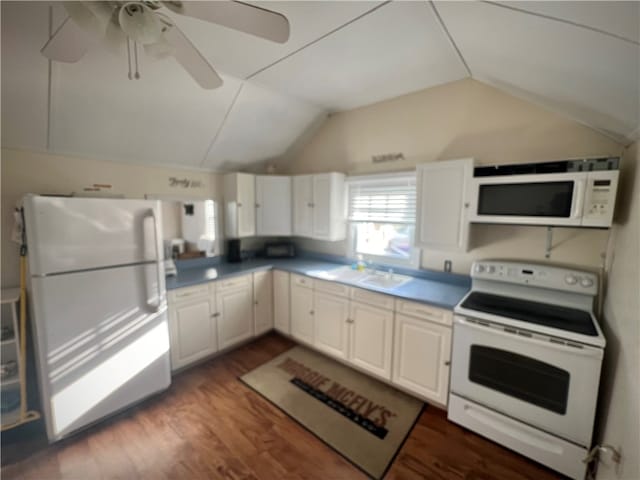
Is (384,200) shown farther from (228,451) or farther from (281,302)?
(228,451)

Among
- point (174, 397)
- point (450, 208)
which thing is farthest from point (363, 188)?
point (174, 397)

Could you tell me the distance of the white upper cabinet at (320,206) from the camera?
3021 mm

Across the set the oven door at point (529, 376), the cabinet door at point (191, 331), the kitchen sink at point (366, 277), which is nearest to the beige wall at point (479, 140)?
the kitchen sink at point (366, 277)

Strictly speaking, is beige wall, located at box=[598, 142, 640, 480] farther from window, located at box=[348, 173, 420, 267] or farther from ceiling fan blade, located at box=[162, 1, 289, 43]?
ceiling fan blade, located at box=[162, 1, 289, 43]

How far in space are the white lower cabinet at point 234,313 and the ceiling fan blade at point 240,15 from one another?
222 cm

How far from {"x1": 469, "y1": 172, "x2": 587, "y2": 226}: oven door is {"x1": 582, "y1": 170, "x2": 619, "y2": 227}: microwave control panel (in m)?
0.03

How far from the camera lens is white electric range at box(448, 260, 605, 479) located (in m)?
1.54

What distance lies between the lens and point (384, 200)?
286cm

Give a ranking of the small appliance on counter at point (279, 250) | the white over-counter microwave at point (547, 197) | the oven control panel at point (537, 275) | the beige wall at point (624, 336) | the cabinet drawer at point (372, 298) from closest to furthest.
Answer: the beige wall at point (624, 336) < the white over-counter microwave at point (547, 197) < the oven control panel at point (537, 275) < the cabinet drawer at point (372, 298) < the small appliance on counter at point (279, 250)

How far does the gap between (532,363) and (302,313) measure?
6.46ft

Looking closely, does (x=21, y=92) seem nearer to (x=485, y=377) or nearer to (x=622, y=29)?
(x=622, y=29)

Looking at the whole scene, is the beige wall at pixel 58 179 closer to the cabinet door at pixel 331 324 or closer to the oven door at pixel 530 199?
the cabinet door at pixel 331 324

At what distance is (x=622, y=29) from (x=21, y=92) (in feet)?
10.3

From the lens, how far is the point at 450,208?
2.19 metres
